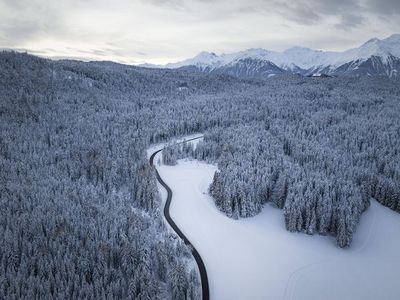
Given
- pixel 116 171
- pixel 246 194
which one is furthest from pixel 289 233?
pixel 116 171

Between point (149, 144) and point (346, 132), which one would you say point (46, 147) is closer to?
point (149, 144)

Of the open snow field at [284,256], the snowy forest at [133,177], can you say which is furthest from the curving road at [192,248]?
the snowy forest at [133,177]

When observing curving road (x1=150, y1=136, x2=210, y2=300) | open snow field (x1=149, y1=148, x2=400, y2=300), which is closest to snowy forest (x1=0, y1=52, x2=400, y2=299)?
curving road (x1=150, y1=136, x2=210, y2=300)

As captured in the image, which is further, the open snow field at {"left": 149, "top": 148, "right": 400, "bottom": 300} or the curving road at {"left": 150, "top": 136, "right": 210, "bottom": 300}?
the open snow field at {"left": 149, "top": 148, "right": 400, "bottom": 300}

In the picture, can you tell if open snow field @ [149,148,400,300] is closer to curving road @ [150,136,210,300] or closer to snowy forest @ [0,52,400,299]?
curving road @ [150,136,210,300]

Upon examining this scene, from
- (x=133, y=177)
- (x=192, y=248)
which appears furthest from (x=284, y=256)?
(x=133, y=177)

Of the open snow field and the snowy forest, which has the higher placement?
the snowy forest

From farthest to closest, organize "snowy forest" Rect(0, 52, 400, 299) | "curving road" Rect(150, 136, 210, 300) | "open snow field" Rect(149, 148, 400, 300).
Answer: "open snow field" Rect(149, 148, 400, 300) < "curving road" Rect(150, 136, 210, 300) < "snowy forest" Rect(0, 52, 400, 299)
